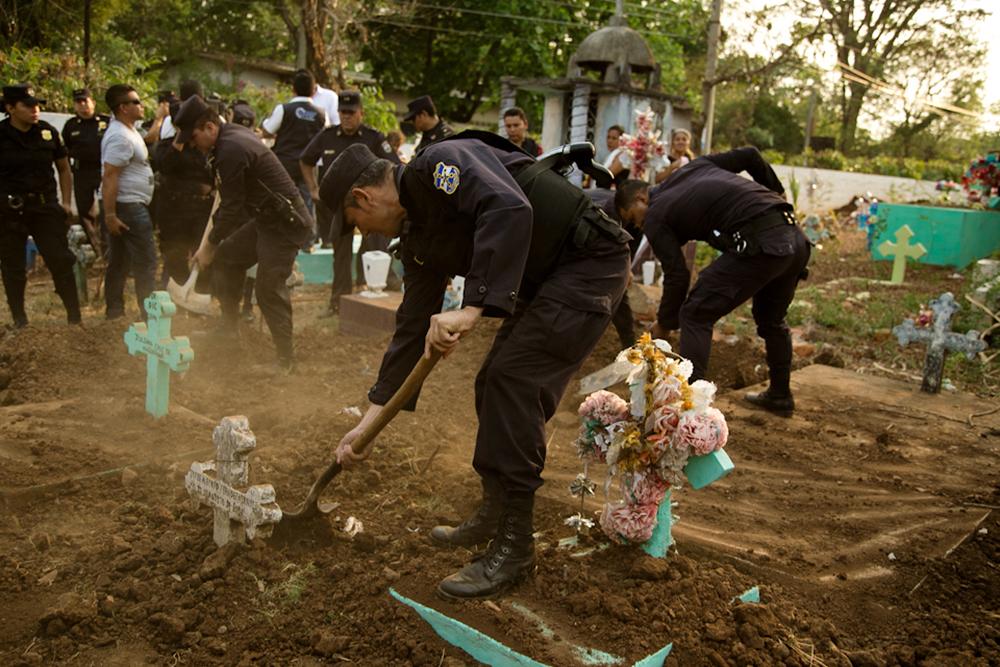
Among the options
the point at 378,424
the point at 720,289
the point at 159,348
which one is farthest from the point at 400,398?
the point at 720,289

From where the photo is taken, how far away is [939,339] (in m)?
5.80

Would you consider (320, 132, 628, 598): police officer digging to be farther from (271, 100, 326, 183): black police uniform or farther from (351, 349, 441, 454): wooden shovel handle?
(271, 100, 326, 183): black police uniform

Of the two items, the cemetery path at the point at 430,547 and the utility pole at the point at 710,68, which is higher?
the utility pole at the point at 710,68

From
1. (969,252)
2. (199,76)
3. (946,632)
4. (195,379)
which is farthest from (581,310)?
(199,76)

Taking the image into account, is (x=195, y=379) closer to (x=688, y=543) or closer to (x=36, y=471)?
→ (x=36, y=471)

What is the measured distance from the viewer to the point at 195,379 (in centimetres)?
578

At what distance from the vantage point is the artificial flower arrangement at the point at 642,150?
27.7 feet

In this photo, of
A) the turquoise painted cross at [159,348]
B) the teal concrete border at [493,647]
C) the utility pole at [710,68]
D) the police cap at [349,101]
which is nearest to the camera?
the teal concrete border at [493,647]

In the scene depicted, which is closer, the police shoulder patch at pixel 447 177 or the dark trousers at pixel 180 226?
the police shoulder patch at pixel 447 177

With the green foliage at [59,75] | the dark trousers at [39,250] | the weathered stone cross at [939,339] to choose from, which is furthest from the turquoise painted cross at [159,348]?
the green foliage at [59,75]

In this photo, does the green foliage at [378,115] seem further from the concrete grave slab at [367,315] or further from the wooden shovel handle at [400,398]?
the wooden shovel handle at [400,398]

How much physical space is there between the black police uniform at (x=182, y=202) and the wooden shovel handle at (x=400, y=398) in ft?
15.3

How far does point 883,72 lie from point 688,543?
34.1 m

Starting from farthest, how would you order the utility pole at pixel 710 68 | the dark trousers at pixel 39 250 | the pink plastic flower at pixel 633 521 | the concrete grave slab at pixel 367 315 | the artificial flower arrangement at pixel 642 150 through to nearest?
the utility pole at pixel 710 68 → the artificial flower arrangement at pixel 642 150 → the concrete grave slab at pixel 367 315 → the dark trousers at pixel 39 250 → the pink plastic flower at pixel 633 521
